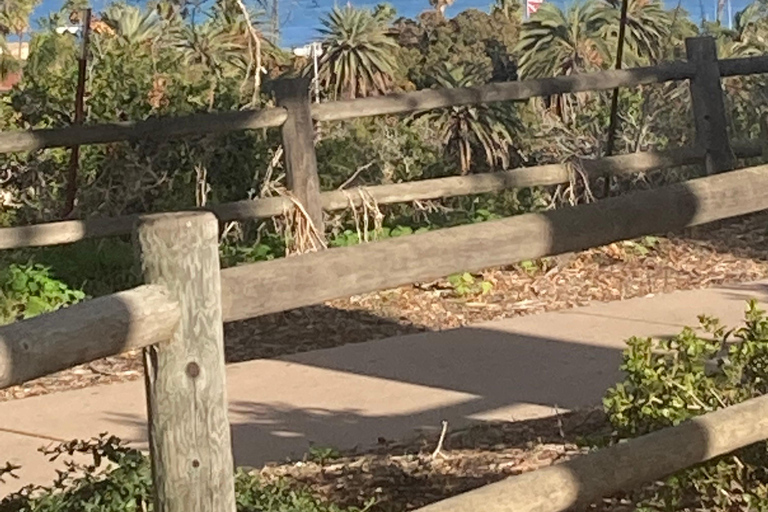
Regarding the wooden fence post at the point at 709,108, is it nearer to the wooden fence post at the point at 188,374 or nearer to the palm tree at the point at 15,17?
the wooden fence post at the point at 188,374

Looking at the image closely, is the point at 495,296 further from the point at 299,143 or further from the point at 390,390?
the point at 390,390

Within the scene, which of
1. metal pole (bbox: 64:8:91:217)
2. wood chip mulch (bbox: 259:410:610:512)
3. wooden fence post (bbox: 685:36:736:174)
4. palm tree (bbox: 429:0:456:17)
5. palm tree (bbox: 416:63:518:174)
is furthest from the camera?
palm tree (bbox: 429:0:456:17)

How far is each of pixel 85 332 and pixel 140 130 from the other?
514 centimetres

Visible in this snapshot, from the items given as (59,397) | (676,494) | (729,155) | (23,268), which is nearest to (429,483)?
(676,494)

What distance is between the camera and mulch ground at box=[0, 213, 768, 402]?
728cm

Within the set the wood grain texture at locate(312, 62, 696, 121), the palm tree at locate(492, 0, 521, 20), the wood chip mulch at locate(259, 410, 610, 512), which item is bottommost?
the wood chip mulch at locate(259, 410, 610, 512)

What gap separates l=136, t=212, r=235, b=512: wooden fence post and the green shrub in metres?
5.06

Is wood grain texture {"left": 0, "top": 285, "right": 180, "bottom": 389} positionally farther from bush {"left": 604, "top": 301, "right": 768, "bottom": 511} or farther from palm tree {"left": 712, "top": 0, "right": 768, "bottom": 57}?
palm tree {"left": 712, "top": 0, "right": 768, "bottom": 57}

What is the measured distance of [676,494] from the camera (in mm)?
4141

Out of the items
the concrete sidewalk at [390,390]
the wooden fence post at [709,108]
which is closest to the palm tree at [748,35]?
the wooden fence post at [709,108]

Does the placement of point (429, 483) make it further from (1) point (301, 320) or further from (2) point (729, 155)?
(2) point (729, 155)

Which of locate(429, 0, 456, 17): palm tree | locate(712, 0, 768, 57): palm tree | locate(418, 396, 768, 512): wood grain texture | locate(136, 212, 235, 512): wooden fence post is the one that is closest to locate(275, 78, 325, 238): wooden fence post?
locate(418, 396, 768, 512): wood grain texture

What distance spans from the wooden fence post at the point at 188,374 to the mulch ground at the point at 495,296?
3950 mm

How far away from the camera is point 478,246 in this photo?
3490 mm
